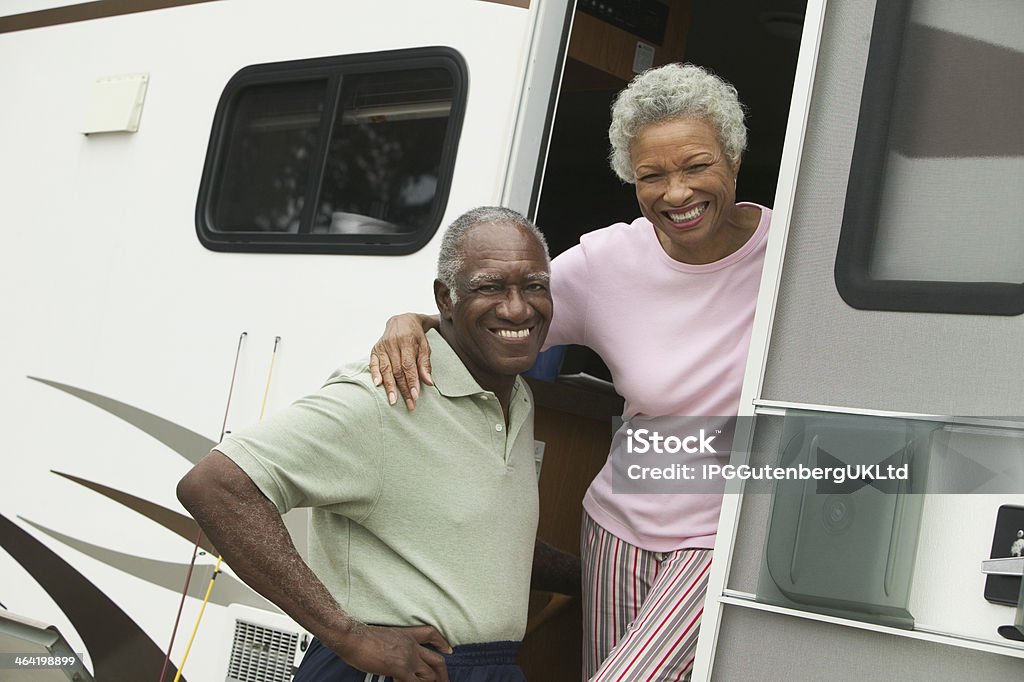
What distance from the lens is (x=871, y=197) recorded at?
2.12 metres

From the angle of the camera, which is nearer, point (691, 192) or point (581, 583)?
point (691, 192)

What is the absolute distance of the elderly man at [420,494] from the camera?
218 cm

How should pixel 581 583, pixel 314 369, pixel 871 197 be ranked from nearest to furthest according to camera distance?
pixel 871 197, pixel 581 583, pixel 314 369

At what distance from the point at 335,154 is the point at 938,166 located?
6.47ft

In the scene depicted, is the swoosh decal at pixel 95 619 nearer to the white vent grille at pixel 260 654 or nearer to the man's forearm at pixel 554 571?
the white vent grille at pixel 260 654


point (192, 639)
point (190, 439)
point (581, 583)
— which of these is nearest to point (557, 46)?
point (581, 583)

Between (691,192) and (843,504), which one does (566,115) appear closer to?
(691,192)

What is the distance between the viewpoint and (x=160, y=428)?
147 inches

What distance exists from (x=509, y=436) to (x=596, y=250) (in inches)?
18.4

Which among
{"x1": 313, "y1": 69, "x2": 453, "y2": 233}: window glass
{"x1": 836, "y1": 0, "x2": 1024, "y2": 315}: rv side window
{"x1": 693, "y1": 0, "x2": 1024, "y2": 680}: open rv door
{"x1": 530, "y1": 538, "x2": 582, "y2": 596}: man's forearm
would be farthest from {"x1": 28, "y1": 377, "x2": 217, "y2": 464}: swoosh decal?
{"x1": 836, "y1": 0, "x2": 1024, "y2": 315}: rv side window

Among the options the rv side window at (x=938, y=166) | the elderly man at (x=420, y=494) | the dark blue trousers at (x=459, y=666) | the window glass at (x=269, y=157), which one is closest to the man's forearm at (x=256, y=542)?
the elderly man at (x=420, y=494)

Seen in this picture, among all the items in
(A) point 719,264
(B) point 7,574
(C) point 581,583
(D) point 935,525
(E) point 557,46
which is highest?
(E) point 557,46

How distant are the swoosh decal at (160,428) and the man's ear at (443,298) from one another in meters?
1.24

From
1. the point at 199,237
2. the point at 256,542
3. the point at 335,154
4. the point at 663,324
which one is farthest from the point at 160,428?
the point at 663,324
